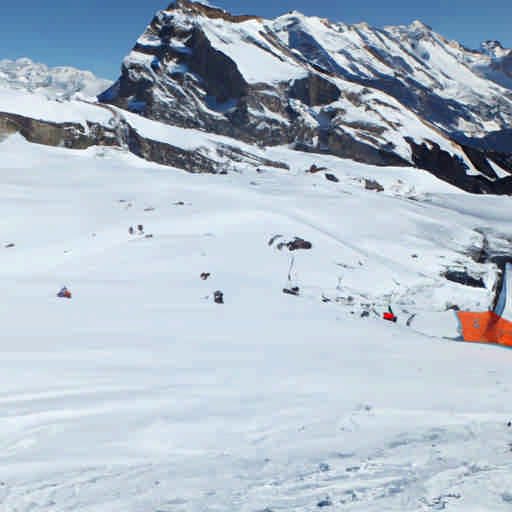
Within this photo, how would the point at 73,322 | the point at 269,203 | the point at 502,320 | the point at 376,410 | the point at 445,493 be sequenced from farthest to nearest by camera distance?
the point at 269,203
the point at 502,320
the point at 73,322
the point at 376,410
the point at 445,493

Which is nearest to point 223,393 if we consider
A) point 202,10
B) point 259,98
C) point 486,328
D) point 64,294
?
point 64,294

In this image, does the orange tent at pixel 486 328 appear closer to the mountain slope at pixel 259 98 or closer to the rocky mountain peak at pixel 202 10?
the mountain slope at pixel 259 98

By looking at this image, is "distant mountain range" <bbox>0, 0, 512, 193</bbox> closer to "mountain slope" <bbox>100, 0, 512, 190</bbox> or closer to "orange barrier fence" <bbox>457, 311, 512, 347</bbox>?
"mountain slope" <bbox>100, 0, 512, 190</bbox>

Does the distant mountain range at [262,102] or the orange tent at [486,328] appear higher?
the distant mountain range at [262,102]

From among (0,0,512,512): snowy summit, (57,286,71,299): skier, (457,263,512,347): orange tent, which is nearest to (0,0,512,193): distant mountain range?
(0,0,512,512): snowy summit

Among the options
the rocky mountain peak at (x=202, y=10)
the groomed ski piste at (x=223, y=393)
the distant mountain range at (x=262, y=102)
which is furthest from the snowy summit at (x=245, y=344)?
the rocky mountain peak at (x=202, y=10)

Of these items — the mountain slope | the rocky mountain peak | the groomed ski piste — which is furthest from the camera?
the rocky mountain peak

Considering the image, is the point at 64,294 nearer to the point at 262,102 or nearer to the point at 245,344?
the point at 245,344

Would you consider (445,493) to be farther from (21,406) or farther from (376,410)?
(21,406)

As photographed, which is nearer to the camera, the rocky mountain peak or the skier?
the skier

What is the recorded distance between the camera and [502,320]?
31.5 feet

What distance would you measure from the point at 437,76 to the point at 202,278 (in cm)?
19918

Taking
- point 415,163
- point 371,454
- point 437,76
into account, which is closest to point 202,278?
point 371,454

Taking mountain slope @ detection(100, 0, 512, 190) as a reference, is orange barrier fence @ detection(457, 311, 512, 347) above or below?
below
